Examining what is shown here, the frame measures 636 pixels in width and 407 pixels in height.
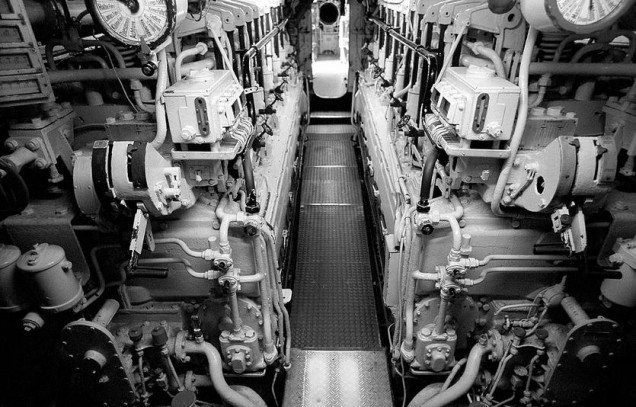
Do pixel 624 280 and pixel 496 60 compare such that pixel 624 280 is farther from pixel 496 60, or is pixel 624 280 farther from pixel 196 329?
pixel 196 329

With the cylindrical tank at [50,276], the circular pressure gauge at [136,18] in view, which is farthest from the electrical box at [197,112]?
the cylindrical tank at [50,276]

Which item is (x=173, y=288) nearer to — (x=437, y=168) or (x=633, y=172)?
(x=437, y=168)

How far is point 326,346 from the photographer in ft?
11.7

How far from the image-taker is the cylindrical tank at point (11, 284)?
211 centimetres

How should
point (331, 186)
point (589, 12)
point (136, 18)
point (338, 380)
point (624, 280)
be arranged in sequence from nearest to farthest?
point (589, 12) → point (136, 18) → point (624, 280) → point (338, 380) → point (331, 186)

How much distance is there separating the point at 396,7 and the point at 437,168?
341cm

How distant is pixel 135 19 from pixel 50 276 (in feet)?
4.87

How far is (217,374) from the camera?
2.66 metres

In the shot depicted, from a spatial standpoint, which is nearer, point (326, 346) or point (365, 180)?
point (326, 346)

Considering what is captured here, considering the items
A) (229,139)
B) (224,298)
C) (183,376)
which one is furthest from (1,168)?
(183,376)

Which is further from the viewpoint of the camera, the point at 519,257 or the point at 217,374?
the point at 217,374

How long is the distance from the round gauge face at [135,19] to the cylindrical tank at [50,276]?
1259 millimetres

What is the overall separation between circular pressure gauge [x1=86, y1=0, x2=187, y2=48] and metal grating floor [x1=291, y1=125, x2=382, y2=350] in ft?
9.30

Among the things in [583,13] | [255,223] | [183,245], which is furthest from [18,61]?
[583,13]
